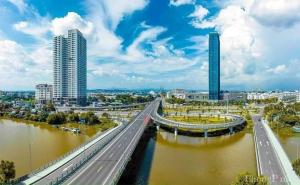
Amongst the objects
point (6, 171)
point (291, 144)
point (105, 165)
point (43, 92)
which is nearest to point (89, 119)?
point (105, 165)

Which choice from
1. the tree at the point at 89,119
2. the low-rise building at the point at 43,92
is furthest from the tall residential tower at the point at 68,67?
the tree at the point at 89,119

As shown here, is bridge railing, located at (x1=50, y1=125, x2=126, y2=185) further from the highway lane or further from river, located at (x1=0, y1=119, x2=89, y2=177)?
river, located at (x1=0, y1=119, x2=89, y2=177)

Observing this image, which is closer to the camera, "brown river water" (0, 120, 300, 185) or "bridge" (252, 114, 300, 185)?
"bridge" (252, 114, 300, 185)

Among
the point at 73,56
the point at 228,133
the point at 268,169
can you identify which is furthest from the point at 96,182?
the point at 73,56

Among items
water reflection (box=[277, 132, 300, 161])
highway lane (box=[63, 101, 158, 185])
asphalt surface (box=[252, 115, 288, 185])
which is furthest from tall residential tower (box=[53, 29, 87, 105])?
asphalt surface (box=[252, 115, 288, 185])

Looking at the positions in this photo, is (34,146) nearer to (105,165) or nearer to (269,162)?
(105,165)

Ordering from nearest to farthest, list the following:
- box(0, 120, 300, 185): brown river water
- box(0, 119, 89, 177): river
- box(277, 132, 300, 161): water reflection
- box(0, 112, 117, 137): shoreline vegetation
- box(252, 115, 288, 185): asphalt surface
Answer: box(252, 115, 288, 185): asphalt surface → box(0, 120, 300, 185): brown river water → box(0, 119, 89, 177): river → box(277, 132, 300, 161): water reflection → box(0, 112, 117, 137): shoreline vegetation

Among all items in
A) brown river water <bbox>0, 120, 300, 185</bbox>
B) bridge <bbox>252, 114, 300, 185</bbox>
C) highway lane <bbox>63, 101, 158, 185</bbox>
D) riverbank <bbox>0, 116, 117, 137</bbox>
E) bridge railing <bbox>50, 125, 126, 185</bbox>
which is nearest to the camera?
bridge railing <bbox>50, 125, 126, 185</bbox>

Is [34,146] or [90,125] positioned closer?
[34,146]

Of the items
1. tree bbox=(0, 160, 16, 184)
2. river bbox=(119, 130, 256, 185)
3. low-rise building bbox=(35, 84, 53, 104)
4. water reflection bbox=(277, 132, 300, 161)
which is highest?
low-rise building bbox=(35, 84, 53, 104)
